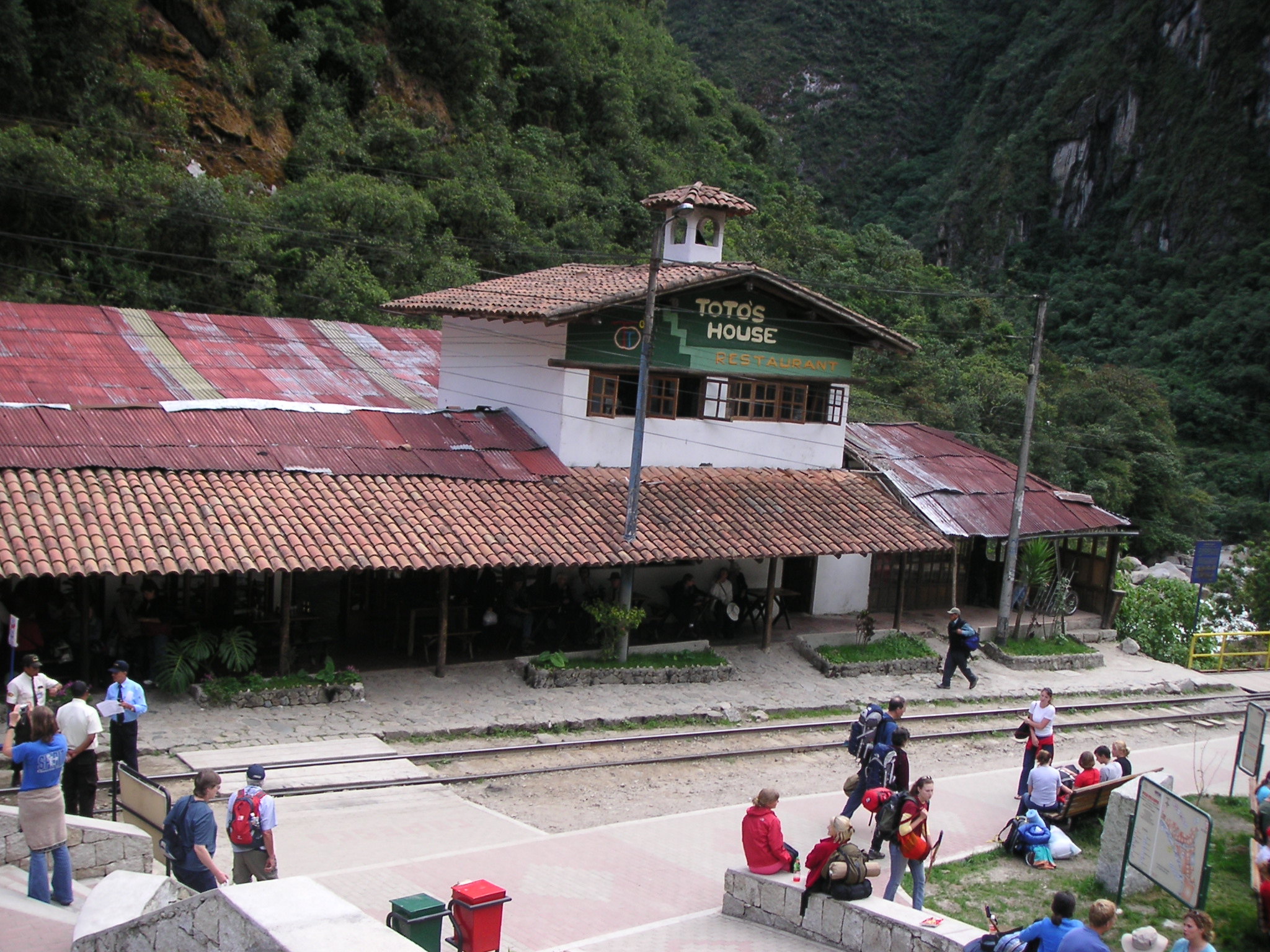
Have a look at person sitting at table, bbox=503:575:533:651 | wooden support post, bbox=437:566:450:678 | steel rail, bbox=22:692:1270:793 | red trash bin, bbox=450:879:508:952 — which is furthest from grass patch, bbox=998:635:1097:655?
red trash bin, bbox=450:879:508:952

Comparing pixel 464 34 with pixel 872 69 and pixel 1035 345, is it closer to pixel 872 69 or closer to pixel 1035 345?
pixel 1035 345

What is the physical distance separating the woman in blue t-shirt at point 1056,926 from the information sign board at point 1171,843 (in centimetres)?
228

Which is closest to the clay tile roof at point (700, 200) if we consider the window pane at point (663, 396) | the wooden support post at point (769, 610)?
the window pane at point (663, 396)

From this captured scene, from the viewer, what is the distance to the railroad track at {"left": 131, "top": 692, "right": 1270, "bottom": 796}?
13008 mm

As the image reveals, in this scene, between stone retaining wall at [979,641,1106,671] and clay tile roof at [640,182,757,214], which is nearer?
clay tile roof at [640,182,757,214]

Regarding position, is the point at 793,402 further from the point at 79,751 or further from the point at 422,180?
the point at 422,180

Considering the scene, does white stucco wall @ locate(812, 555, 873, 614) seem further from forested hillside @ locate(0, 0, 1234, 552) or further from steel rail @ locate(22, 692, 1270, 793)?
forested hillside @ locate(0, 0, 1234, 552)

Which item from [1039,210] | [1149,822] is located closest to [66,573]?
[1149,822]

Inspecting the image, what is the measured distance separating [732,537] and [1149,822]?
9.10 metres

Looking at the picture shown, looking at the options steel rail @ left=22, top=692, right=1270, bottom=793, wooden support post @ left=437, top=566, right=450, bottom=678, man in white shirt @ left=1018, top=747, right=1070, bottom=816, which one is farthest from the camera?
wooden support post @ left=437, top=566, right=450, bottom=678

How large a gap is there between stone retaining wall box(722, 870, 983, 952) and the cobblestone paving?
624 cm

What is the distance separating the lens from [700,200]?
20.9 meters

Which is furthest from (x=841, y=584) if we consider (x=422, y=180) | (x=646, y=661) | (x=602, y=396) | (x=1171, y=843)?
(x=422, y=180)

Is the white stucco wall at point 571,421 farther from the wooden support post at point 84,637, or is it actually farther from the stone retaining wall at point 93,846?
the stone retaining wall at point 93,846
